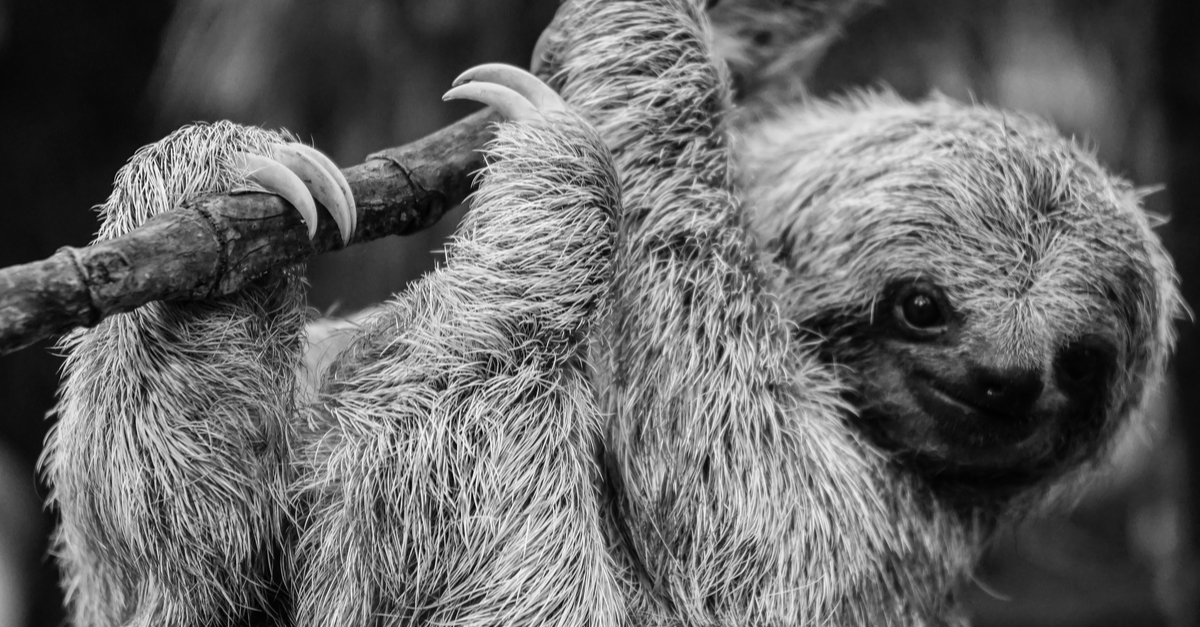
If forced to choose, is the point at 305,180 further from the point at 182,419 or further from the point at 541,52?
the point at 541,52

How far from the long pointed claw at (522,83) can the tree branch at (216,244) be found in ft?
0.44

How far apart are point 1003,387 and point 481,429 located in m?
2.05

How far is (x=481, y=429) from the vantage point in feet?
11.3

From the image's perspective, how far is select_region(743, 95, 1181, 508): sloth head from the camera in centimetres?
399

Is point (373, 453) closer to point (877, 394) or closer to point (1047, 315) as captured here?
point (877, 394)

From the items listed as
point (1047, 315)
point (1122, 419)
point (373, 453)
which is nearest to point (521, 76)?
point (373, 453)

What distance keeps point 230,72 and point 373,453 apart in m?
4.89

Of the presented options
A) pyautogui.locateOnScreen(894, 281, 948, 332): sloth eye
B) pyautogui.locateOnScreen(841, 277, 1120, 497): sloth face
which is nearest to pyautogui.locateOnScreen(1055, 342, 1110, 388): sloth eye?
pyautogui.locateOnScreen(841, 277, 1120, 497): sloth face

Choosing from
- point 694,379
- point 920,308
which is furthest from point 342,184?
point 920,308

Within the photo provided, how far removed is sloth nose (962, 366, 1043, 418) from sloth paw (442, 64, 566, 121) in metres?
1.93

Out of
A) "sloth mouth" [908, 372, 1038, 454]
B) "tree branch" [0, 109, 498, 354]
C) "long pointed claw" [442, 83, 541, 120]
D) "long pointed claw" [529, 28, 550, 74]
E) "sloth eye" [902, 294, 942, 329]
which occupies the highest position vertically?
"long pointed claw" [529, 28, 550, 74]

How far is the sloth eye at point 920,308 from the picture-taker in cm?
409

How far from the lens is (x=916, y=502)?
4.33 m

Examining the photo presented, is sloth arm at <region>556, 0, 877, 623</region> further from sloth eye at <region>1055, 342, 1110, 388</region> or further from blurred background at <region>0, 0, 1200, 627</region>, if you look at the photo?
blurred background at <region>0, 0, 1200, 627</region>
